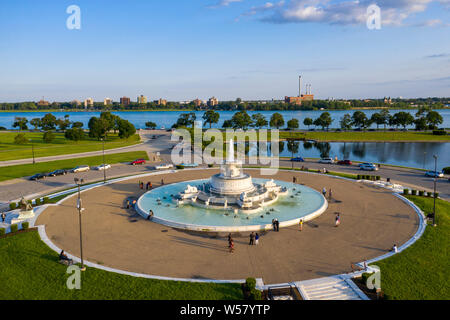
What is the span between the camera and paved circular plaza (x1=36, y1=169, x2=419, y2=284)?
20.4 m

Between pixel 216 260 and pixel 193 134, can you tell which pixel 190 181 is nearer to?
pixel 216 260

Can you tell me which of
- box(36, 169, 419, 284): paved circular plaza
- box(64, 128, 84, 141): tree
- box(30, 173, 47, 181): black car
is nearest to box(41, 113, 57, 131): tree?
box(64, 128, 84, 141): tree

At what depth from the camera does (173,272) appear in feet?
65.5

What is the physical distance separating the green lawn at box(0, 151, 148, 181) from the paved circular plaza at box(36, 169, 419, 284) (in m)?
22.7

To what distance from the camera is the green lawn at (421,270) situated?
17953 mm

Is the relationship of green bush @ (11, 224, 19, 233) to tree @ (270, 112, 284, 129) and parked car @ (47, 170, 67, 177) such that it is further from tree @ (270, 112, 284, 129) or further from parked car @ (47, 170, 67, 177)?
tree @ (270, 112, 284, 129)

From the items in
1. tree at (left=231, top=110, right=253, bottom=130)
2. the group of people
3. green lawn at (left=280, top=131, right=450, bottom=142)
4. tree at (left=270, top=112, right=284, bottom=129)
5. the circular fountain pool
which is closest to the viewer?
the group of people

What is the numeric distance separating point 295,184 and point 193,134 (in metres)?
39.9

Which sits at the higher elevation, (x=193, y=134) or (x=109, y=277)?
(x=193, y=134)

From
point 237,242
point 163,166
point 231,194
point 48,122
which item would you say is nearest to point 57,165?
point 163,166

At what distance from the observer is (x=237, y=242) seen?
80.3ft

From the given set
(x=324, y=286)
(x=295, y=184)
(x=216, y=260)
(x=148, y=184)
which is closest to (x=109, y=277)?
(x=216, y=260)

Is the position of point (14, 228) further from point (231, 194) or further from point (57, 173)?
A: point (57, 173)

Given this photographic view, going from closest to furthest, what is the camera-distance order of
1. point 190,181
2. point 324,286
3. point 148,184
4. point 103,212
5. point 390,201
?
point 324,286, point 103,212, point 390,201, point 148,184, point 190,181
